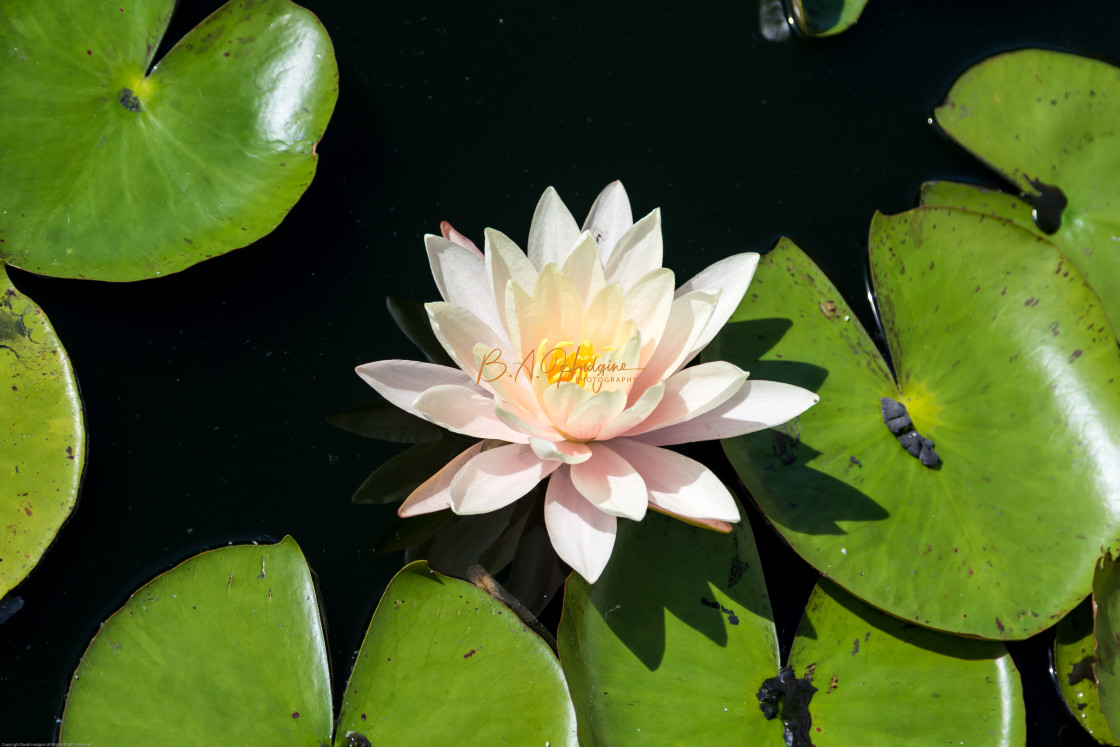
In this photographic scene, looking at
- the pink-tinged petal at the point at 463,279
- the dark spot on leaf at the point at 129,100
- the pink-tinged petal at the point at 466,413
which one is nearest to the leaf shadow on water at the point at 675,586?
the pink-tinged petal at the point at 466,413

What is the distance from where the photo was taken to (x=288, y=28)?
7.86 ft

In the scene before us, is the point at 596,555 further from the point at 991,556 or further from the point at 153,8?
the point at 153,8

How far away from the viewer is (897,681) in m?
2.03

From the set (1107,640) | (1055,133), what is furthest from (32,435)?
(1055,133)

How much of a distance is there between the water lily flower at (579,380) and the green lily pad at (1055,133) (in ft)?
5.08

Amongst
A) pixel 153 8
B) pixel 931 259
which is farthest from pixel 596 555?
pixel 153 8

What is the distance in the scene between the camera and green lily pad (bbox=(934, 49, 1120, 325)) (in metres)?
2.69

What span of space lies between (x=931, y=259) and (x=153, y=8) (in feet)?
9.01

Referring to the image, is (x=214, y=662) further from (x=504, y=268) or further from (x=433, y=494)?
(x=504, y=268)

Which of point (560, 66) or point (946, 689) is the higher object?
point (560, 66)

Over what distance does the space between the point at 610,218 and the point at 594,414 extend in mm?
668

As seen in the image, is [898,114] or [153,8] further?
[898,114]

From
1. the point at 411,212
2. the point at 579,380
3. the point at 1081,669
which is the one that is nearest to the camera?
the point at 579,380

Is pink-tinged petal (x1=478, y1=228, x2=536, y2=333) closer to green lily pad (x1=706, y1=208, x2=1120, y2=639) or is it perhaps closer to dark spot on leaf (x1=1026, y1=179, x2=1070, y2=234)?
green lily pad (x1=706, y1=208, x2=1120, y2=639)
